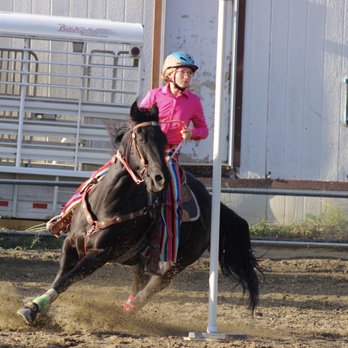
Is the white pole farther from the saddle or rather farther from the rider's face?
the saddle

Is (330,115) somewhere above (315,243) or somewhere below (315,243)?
above

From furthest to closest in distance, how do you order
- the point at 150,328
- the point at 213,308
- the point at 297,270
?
the point at 297,270
the point at 150,328
the point at 213,308

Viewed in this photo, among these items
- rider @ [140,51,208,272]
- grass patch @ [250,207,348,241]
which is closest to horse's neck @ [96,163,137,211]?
rider @ [140,51,208,272]

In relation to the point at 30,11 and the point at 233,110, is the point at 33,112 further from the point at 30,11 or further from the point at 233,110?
the point at 233,110

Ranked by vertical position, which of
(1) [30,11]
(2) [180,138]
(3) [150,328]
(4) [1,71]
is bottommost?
(3) [150,328]

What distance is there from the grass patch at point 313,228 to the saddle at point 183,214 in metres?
4.16

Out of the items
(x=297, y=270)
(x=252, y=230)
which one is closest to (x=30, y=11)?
(x=252, y=230)

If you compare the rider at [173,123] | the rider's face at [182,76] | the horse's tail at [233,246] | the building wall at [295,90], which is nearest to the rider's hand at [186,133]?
the rider at [173,123]

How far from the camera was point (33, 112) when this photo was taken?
11.4 metres

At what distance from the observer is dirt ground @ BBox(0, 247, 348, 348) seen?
6.75 m

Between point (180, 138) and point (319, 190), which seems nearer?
point (180, 138)

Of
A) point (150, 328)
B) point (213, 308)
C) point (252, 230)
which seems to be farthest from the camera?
point (252, 230)

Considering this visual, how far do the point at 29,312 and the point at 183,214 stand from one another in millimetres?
1628

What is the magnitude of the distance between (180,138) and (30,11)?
223 inches
